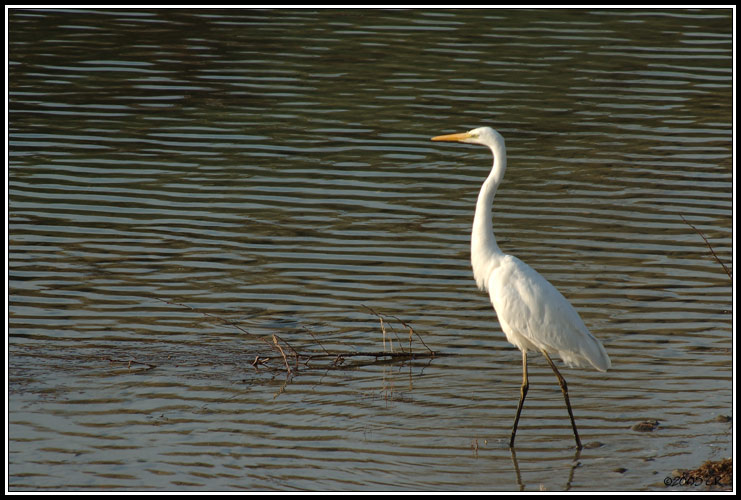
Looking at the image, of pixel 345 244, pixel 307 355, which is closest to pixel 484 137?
pixel 307 355

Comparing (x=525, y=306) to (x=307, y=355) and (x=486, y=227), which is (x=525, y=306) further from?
(x=307, y=355)

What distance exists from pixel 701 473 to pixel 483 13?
11.8m

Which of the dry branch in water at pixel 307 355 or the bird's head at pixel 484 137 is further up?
the bird's head at pixel 484 137

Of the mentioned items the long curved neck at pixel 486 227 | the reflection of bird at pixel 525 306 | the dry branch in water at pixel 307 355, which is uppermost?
the long curved neck at pixel 486 227

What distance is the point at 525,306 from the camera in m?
5.77

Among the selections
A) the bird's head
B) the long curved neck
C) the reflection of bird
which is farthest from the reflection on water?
the bird's head

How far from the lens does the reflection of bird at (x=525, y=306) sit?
5.73 meters

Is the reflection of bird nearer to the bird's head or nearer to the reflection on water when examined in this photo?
the bird's head

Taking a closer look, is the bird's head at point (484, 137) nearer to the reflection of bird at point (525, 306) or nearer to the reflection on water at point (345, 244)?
the reflection of bird at point (525, 306)

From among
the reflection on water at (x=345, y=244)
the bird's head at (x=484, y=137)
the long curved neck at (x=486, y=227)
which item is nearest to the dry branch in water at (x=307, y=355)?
the reflection on water at (x=345, y=244)

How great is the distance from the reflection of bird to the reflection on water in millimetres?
392

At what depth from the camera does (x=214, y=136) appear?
10.9 meters

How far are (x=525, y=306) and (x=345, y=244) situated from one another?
292 centimetres

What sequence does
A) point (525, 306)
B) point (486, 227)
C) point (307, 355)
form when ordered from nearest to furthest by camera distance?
point (525, 306)
point (486, 227)
point (307, 355)
